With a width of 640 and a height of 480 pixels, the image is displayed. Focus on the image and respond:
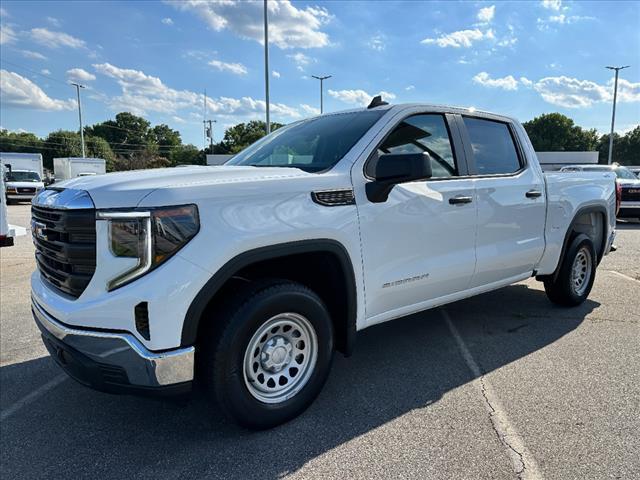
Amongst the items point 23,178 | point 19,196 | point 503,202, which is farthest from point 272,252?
point 23,178

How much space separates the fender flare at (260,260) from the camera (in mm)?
2428

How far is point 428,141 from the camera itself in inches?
147

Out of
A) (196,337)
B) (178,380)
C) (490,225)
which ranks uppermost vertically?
(490,225)

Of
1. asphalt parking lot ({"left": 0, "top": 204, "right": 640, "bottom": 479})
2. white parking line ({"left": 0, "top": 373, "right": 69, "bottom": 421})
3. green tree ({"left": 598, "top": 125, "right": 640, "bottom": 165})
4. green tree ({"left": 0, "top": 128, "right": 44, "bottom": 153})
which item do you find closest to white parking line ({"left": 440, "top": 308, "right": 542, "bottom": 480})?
asphalt parking lot ({"left": 0, "top": 204, "right": 640, "bottom": 479})

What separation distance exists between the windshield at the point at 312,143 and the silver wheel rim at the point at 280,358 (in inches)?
39.6

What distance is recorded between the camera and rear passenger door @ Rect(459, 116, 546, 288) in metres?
3.97

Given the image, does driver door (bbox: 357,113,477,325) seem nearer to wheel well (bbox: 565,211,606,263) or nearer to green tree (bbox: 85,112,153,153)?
wheel well (bbox: 565,211,606,263)

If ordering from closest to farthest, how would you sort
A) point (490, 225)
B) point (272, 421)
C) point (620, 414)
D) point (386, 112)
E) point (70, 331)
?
1. point (70, 331)
2. point (272, 421)
3. point (620, 414)
4. point (386, 112)
5. point (490, 225)

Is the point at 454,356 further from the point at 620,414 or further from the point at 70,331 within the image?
the point at 70,331

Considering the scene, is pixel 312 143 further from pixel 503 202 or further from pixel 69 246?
pixel 69 246

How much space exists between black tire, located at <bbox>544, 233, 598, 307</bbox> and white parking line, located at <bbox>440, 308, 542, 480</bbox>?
1.90 metres

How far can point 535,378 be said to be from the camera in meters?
3.59

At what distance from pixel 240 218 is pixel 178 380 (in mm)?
887

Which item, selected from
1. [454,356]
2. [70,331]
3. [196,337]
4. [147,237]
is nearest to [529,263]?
[454,356]
